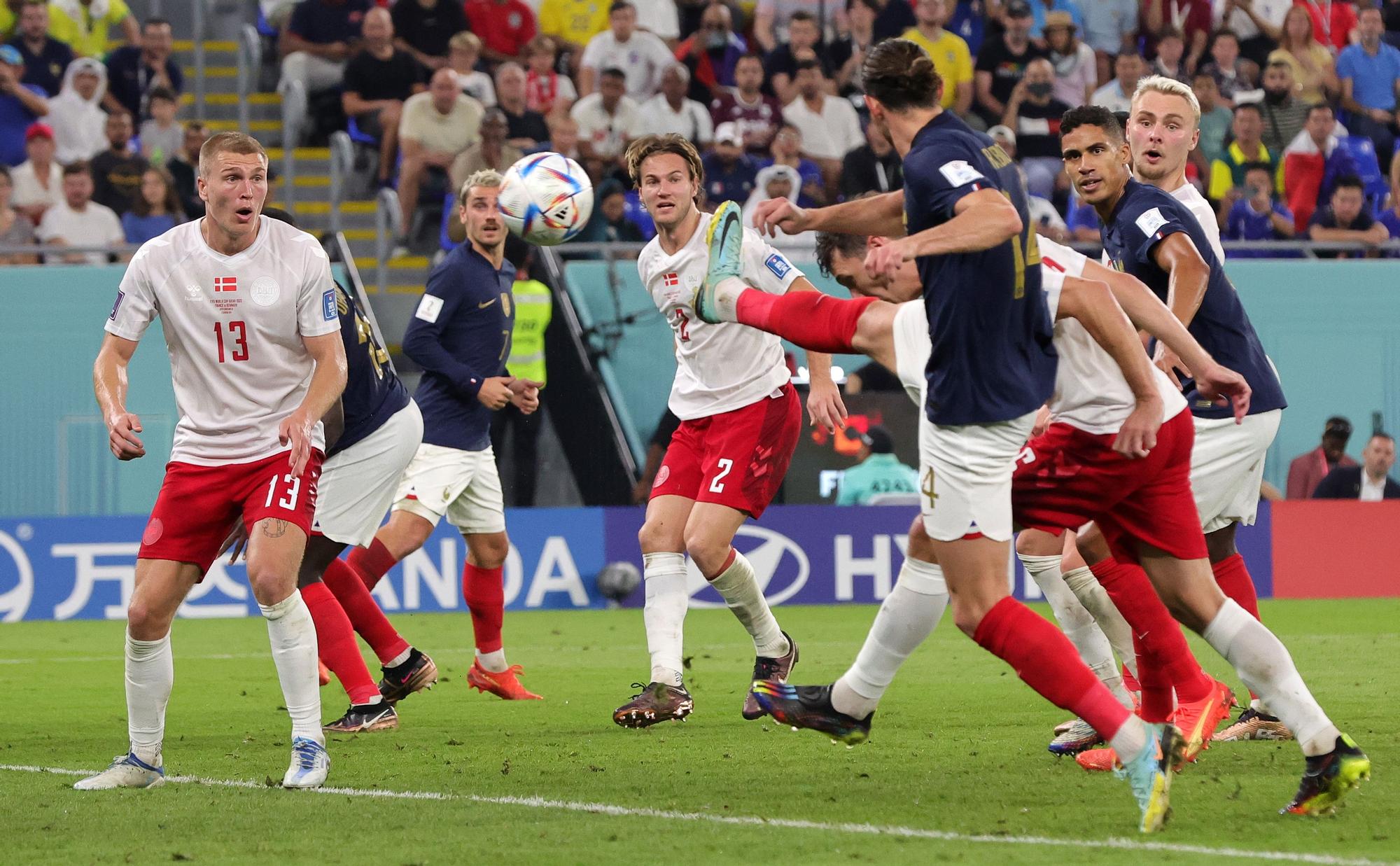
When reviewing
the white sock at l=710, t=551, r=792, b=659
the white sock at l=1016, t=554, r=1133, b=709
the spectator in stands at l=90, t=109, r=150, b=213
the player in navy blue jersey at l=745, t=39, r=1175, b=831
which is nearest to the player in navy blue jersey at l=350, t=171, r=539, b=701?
the white sock at l=710, t=551, r=792, b=659

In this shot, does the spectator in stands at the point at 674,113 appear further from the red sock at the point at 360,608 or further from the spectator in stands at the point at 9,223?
the red sock at the point at 360,608

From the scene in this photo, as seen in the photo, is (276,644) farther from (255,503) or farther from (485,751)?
(485,751)

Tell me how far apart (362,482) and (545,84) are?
421 inches

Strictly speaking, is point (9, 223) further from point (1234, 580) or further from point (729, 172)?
point (1234, 580)

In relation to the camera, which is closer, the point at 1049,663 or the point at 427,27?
the point at 1049,663

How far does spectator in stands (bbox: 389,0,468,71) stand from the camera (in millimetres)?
17969

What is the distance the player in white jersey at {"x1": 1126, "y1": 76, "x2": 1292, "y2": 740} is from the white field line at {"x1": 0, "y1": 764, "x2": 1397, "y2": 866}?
2001 millimetres

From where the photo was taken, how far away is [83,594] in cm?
1413

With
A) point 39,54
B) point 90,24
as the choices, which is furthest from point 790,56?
point 39,54

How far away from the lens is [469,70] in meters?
17.5

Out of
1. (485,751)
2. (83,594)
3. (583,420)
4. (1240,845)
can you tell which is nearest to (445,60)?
(583,420)

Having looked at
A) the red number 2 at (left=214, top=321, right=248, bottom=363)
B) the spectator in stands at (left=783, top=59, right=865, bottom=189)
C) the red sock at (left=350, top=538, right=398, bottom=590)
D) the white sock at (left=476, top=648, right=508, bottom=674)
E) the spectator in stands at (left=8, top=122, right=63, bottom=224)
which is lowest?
the white sock at (left=476, top=648, right=508, bottom=674)

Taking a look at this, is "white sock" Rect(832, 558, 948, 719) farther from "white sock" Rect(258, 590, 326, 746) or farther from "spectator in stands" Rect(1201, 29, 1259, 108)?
"spectator in stands" Rect(1201, 29, 1259, 108)

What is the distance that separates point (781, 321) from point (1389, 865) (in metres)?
2.29
